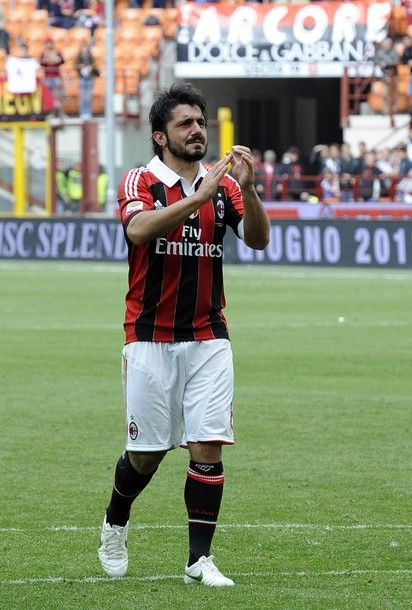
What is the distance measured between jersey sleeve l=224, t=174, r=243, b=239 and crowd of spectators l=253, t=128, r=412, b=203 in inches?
1012

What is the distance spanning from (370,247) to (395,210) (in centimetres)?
368

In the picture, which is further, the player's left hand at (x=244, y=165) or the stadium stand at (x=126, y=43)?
the stadium stand at (x=126, y=43)

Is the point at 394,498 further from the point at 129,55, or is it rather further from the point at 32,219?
the point at 129,55

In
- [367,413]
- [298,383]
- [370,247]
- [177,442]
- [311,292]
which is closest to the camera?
[177,442]

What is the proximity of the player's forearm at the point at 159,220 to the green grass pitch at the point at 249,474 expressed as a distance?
151cm

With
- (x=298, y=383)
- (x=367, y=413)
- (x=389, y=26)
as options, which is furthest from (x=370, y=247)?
(x=367, y=413)

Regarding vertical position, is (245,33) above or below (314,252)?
above

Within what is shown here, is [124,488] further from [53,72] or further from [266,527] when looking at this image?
[53,72]

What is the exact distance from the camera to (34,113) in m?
35.9

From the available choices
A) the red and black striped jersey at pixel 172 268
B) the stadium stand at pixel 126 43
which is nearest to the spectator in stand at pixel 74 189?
the stadium stand at pixel 126 43

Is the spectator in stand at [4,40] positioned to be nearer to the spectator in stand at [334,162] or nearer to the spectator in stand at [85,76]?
the spectator in stand at [85,76]

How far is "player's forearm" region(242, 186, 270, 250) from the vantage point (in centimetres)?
641

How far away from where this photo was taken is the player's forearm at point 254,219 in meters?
6.41

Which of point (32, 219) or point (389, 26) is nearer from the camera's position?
point (32, 219)
